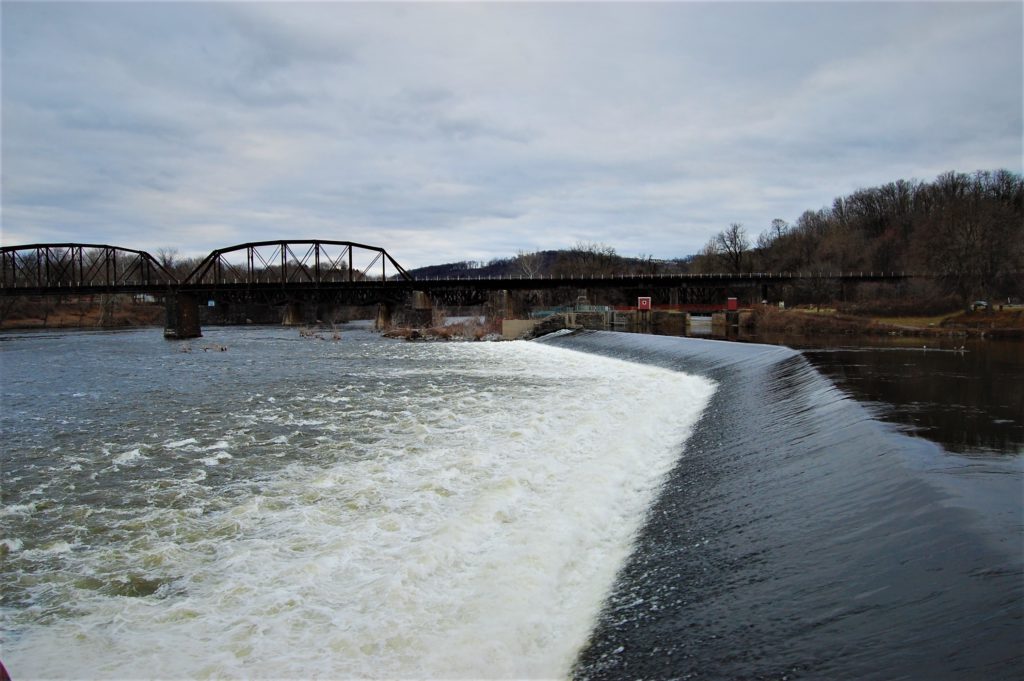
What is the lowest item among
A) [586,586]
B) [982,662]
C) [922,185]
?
[586,586]

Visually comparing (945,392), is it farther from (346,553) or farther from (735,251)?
(735,251)

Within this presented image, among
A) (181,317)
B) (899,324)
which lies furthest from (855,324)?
(181,317)

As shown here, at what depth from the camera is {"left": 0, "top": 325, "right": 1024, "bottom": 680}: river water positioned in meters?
5.13

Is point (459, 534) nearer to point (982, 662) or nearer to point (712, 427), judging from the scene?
point (982, 662)

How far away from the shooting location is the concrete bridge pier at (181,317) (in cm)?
7100

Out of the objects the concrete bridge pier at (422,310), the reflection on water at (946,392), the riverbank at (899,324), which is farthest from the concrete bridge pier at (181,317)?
the reflection on water at (946,392)

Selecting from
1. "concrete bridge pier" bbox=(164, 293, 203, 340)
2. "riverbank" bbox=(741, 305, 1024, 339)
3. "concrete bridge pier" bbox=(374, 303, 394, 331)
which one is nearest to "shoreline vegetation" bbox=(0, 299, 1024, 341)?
"riverbank" bbox=(741, 305, 1024, 339)

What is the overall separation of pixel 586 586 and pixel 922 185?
134m

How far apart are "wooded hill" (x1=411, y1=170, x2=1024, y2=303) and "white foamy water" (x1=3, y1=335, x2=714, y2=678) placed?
51.7 m

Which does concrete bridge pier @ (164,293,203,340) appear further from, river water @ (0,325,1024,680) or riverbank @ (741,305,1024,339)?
river water @ (0,325,1024,680)

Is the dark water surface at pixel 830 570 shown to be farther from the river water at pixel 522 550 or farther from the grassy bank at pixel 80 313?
the grassy bank at pixel 80 313

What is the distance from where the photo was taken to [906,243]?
323 ft

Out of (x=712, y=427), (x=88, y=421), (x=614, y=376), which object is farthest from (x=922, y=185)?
(x=88, y=421)

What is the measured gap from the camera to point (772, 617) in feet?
17.3
